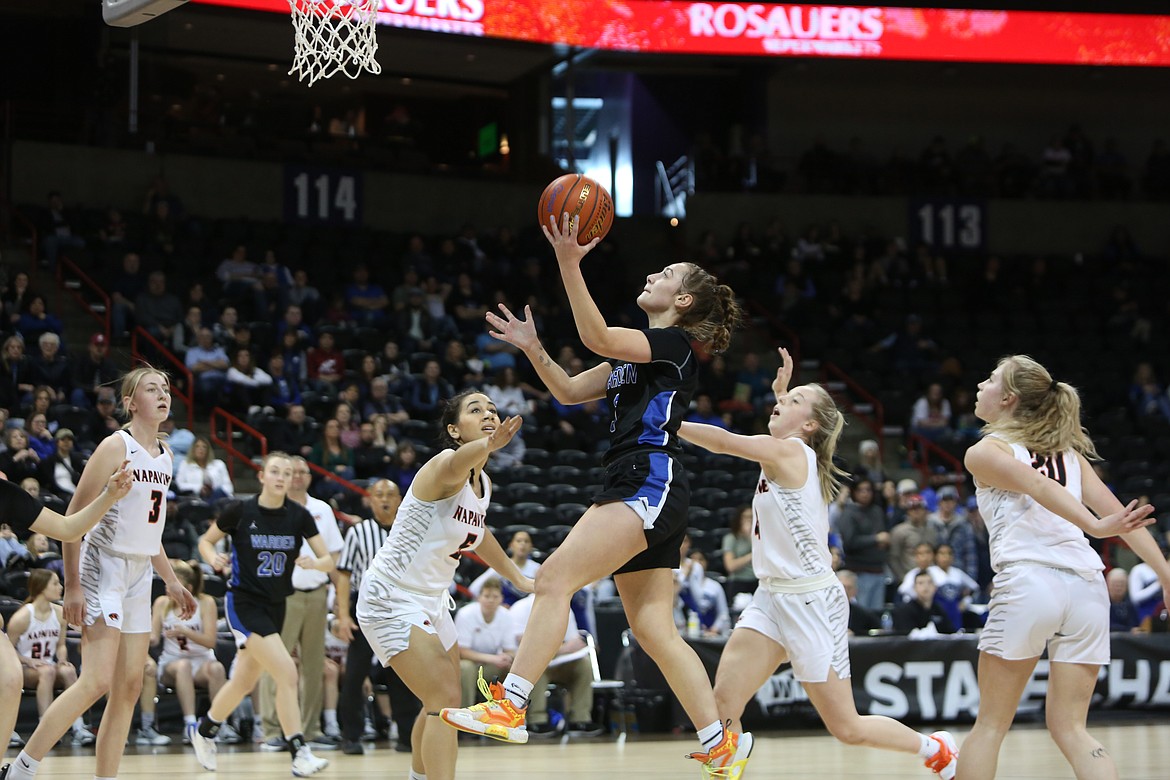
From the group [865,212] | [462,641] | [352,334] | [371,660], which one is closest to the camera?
[371,660]

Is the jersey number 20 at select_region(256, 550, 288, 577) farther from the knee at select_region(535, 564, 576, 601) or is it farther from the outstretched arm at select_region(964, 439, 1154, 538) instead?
the outstretched arm at select_region(964, 439, 1154, 538)

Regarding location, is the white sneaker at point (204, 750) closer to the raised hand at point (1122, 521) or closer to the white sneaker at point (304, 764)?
the white sneaker at point (304, 764)

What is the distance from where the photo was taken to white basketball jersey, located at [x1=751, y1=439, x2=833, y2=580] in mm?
6117

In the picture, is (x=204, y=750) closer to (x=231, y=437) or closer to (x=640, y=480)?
(x=640, y=480)

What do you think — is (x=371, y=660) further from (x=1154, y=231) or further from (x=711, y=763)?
(x=1154, y=231)

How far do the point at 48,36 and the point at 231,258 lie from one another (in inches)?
239

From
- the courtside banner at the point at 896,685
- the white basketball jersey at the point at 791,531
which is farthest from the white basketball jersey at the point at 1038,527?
the courtside banner at the point at 896,685

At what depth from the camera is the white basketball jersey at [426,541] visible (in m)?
5.79

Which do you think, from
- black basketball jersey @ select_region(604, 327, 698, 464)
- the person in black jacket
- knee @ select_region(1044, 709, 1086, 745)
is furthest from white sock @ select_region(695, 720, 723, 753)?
the person in black jacket

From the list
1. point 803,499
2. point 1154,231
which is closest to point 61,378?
point 803,499

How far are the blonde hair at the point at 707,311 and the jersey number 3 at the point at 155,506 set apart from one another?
2.78 m

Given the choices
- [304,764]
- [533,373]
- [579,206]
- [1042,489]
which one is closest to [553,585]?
[579,206]

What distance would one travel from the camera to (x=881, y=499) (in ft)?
49.9

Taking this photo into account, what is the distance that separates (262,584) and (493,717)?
4.53m
